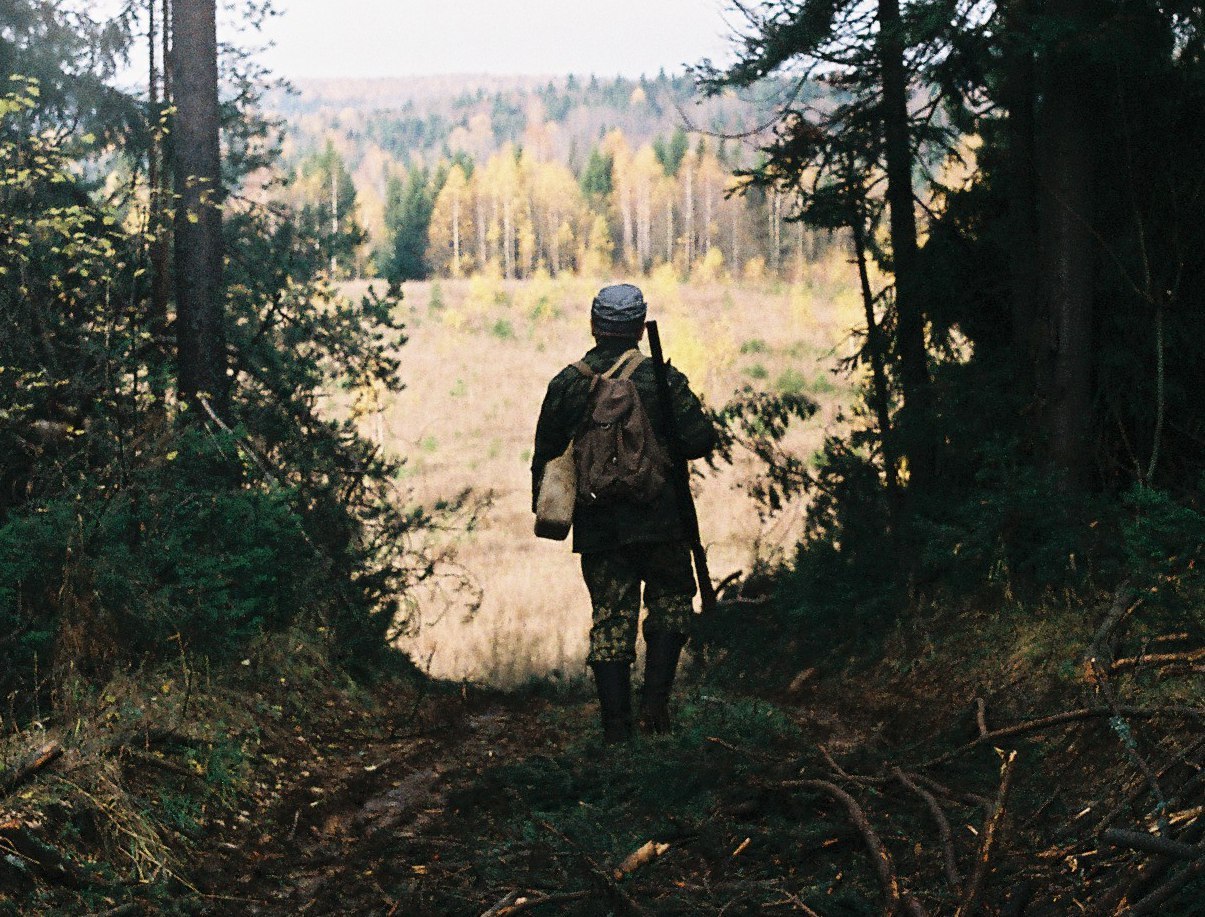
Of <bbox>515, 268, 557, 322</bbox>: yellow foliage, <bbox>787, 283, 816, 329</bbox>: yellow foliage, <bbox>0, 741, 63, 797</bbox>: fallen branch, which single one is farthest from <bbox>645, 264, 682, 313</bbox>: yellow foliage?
<bbox>0, 741, 63, 797</bbox>: fallen branch

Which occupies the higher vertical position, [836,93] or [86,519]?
[836,93]

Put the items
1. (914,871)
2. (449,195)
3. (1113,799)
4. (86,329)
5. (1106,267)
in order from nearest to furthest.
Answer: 1. (914,871)
2. (1113,799)
3. (1106,267)
4. (86,329)
5. (449,195)

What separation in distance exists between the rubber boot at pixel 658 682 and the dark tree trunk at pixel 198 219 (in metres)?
4.42

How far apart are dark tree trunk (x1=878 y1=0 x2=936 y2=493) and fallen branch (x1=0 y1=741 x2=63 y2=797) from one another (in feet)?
24.3

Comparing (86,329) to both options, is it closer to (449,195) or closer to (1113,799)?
(1113,799)

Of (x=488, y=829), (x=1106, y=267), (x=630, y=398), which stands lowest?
(x=488, y=829)

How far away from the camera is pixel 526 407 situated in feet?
173

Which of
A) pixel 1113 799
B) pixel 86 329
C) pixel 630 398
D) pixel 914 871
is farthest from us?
pixel 86 329

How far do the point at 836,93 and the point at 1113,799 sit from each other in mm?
8231

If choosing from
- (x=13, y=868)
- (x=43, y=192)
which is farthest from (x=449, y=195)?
(x=13, y=868)

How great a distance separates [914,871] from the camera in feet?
12.0

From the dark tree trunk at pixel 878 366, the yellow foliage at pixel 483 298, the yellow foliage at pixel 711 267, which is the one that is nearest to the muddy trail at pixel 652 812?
the dark tree trunk at pixel 878 366

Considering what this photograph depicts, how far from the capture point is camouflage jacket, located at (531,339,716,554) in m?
6.60

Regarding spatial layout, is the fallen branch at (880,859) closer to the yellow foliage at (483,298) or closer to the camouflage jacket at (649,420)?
the camouflage jacket at (649,420)
